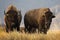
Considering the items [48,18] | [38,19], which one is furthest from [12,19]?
[48,18]

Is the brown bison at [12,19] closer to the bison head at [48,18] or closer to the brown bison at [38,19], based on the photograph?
the brown bison at [38,19]

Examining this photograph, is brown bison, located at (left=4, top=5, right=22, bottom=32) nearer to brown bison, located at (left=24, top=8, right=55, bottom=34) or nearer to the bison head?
brown bison, located at (left=24, top=8, right=55, bottom=34)

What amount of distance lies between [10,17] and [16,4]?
3.26 feet

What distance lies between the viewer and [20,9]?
7504mm

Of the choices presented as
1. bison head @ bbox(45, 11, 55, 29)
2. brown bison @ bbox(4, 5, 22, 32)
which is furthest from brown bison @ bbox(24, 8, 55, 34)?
brown bison @ bbox(4, 5, 22, 32)

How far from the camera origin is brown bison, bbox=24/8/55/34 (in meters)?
6.65

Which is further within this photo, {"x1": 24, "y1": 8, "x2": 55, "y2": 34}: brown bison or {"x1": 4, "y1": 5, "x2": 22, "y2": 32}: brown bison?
{"x1": 4, "y1": 5, "x2": 22, "y2": 32}: brown bison

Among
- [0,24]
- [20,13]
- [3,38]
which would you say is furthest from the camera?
[0,24]

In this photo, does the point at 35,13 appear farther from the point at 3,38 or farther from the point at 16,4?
the point at 3,38

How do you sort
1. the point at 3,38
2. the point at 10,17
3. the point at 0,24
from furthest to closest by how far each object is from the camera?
the point at 0,24
the point at 10,17
the point at 3,38

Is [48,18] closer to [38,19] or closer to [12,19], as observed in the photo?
[38,19]

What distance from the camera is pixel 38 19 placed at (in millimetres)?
6934

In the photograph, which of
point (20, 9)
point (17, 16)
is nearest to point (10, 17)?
point (17, 16)

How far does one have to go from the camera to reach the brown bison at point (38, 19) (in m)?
6.65
